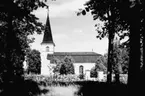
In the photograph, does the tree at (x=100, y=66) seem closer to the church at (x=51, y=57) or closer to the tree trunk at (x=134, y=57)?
the church at (x=51, y=57)

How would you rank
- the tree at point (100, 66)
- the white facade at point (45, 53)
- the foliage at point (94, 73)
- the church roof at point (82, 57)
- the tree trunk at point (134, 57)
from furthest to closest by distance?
the church roof at point (82, 57)
the white facade at point (45, 53)
the foliage at point (94, 73)
the tree at point (100, 66)
the tree trunk at point (134, 57)

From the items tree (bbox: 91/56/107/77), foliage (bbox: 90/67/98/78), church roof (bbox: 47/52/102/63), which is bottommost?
foliage (bbox: 90/67/98/78)

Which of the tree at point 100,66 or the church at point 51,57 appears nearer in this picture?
the tree at point 100,66

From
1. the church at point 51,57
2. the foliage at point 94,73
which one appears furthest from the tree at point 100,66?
the church at point 51,57

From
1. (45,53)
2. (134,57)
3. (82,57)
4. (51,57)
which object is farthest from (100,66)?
(134,57)

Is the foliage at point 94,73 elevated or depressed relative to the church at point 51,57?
depressed

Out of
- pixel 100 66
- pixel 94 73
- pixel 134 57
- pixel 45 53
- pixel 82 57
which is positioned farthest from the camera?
pixel 82 57

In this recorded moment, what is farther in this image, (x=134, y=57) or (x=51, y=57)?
(x=51, y=57)

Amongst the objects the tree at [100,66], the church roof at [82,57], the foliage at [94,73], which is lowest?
the foliage at [94,73]

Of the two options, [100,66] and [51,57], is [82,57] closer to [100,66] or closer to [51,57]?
[51,57]

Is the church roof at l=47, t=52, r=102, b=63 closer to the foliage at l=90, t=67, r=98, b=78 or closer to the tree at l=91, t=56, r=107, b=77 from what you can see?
the foliage at l=90, t=67, r=98, b=78

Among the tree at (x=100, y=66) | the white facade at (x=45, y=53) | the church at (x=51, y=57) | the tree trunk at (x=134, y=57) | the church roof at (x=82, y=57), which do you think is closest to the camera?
the tree trunk at (x=134, y=57)

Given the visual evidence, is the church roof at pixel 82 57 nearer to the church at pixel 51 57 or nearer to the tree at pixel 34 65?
the church at pixel 51 57

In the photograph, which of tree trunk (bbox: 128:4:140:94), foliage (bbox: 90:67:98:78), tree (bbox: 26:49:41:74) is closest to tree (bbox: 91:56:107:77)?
foliage (bbox: 90:67:98:78)
